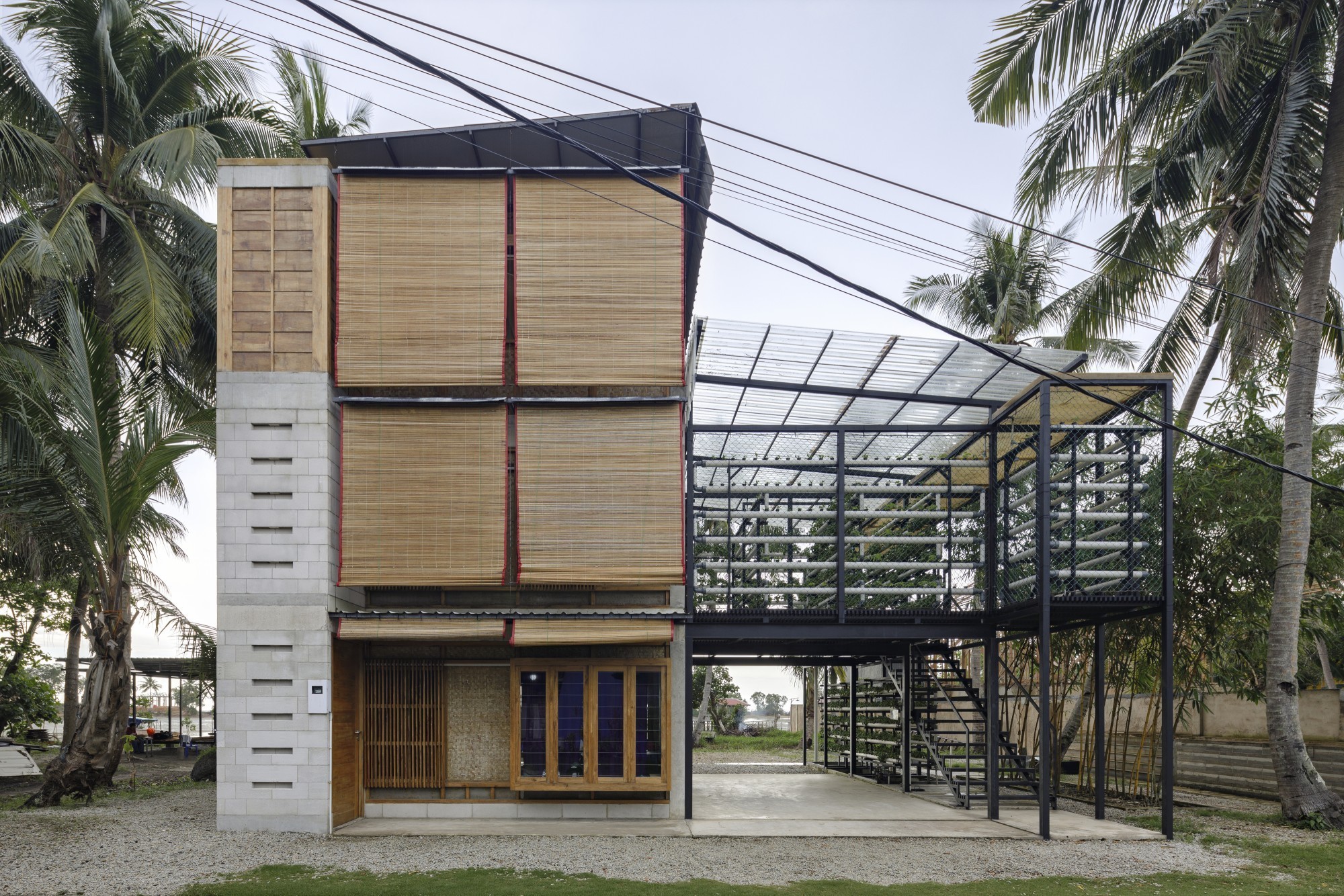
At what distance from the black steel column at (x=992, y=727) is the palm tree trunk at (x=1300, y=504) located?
133 inches

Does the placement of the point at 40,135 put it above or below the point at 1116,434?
above

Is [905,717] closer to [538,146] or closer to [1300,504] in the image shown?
[1300,504]

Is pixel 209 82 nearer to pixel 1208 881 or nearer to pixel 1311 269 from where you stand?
pixel 1311 269

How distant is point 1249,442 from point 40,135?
19444mm

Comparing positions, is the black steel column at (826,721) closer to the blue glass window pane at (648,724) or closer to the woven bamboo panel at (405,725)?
the blue glass window pane at (648,724)

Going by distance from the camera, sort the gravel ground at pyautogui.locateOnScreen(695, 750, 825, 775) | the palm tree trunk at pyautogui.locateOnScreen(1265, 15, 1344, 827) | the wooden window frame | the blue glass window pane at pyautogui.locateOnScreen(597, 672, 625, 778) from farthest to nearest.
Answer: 1. the gravel ground at pyautogui.locateOnScreen(695, 750, 825, 775)
2. the palm tree trunk at pyautogui.locateOnScreen(1265, 15, 1344, 827)
3. the blue glass window pane at pyautogui.locateOnScreen(597, 672, 625, 778)
4. the wooden window frame

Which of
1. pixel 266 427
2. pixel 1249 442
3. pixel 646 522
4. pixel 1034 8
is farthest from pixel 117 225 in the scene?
pixel 1249 442

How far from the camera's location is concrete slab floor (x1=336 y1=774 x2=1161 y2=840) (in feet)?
38.2

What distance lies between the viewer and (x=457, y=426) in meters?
12.5

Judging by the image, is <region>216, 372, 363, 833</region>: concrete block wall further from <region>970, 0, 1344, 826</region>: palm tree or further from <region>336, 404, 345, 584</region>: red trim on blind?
<region>970, 0, 1344, 826</region>: palm tree

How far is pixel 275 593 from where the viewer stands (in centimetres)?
1201

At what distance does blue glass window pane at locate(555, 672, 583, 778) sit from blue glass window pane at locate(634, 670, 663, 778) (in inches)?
25.5

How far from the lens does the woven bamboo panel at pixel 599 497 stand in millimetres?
12391

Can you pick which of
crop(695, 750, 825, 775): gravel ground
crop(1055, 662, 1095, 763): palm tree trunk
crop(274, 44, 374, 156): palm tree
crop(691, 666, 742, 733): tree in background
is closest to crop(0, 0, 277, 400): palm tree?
crop(274, 44, 374, 156): palm tree
